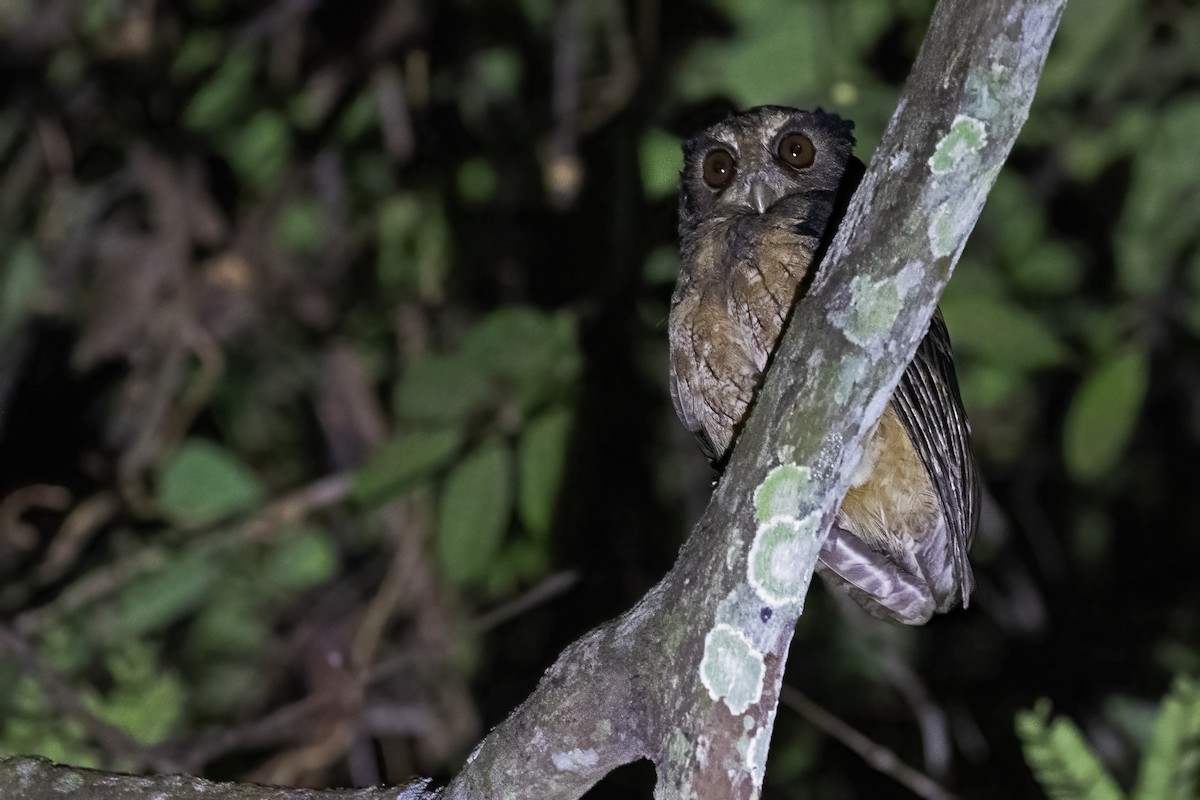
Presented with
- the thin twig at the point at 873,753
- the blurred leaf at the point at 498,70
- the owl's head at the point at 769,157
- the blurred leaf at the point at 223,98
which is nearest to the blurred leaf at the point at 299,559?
the blurred leaf at the point at 223,98

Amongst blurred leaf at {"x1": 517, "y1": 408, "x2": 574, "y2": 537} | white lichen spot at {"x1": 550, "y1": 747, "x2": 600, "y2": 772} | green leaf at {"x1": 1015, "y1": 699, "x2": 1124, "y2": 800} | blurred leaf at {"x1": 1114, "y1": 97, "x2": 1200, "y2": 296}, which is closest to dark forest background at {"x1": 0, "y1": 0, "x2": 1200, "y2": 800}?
blurred leaf at {"x1": 1114, "y1": 97, "x2": 1200, "y2": 296}

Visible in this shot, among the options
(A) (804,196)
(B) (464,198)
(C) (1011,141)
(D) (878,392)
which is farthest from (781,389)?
(B) (464,198)

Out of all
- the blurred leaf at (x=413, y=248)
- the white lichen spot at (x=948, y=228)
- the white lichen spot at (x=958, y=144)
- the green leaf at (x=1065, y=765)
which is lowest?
the green leaf at (x=1065, y=765)

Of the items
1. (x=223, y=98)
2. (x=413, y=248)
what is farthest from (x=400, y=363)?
(x=223, y=98)

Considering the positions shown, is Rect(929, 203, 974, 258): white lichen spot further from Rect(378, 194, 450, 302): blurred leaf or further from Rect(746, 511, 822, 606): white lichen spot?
Rect(378, 194, 450, 302): blurred leaf

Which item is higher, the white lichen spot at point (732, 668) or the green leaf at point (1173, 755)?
the white lichen spot at point (732, 668)

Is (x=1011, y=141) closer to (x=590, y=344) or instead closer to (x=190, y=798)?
(x=190, y=798)

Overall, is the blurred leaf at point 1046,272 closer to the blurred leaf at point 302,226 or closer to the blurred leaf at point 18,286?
the blurred leaf at point 302,226
